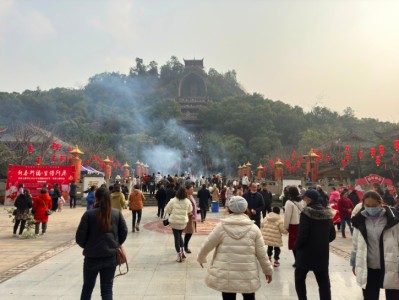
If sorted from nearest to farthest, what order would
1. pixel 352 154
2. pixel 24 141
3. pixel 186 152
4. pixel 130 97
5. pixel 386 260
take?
pixel 386 260
pixel 24 141
pixel 352 154
pixel 186 152
pixel 130 97

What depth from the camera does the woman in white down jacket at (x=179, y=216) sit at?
728cm

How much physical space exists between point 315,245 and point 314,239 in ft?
0.22

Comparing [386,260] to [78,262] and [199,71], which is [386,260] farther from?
[199,71]

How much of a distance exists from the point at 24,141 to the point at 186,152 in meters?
29.2

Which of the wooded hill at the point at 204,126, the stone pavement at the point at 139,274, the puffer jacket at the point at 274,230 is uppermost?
the wooded hill at the point at 204,126

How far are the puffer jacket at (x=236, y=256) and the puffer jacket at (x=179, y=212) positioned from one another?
149 inches

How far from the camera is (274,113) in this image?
5716 cm

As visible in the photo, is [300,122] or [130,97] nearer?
[300,122]

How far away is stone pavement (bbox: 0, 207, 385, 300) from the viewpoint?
5102mm

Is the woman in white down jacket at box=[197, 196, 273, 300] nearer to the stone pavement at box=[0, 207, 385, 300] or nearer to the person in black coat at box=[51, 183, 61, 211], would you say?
the stone pavement at box=[0, 207, 385, 300]

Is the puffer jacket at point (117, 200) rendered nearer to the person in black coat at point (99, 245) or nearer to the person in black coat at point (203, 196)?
the person in black coat at point (203, 196)

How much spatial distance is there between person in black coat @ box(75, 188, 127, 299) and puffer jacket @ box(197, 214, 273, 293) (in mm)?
1025

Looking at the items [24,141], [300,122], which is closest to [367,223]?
[24,141]

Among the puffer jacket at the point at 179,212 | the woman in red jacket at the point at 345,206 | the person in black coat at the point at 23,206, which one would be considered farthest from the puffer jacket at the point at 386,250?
the person in black coat at the point at 23,206
